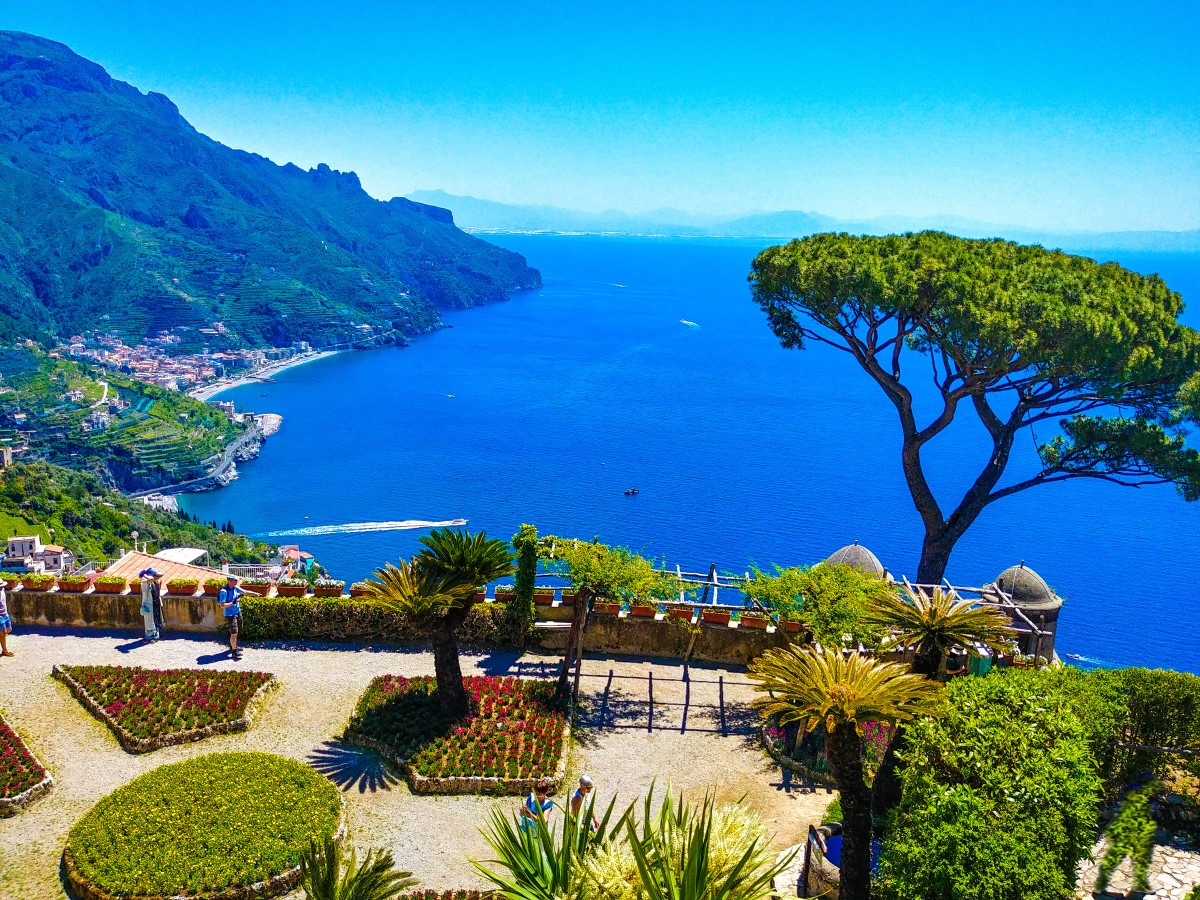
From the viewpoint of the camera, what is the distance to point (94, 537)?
259ft

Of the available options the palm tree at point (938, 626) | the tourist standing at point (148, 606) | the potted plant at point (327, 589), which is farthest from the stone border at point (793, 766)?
the tourist standing at point (148, 606)

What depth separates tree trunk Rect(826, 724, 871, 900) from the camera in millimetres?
10750

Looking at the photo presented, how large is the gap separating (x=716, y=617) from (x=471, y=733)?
587cm

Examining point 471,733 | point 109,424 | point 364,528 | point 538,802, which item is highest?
point 538,802

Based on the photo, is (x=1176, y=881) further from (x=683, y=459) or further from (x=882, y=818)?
(x=683, y=459)

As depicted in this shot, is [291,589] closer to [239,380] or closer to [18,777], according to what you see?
[18,777]

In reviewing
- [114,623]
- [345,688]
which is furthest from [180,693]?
[114,623]

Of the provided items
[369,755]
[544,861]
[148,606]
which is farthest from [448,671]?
[148,606]

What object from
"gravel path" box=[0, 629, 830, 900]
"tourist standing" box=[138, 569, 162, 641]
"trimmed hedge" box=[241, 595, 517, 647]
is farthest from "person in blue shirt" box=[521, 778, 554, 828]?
"tourist standing" box=[138, 569, 162, 641]

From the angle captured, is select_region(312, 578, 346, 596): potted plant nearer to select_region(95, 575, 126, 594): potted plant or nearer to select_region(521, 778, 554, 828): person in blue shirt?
select_region(95, 575, 126, 594): potted plant

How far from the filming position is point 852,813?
10.9m

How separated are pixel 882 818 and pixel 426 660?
944 centimetres

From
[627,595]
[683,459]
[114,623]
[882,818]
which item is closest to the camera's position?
[882,818]

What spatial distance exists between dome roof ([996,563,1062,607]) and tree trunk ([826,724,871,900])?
9970 millimetres
